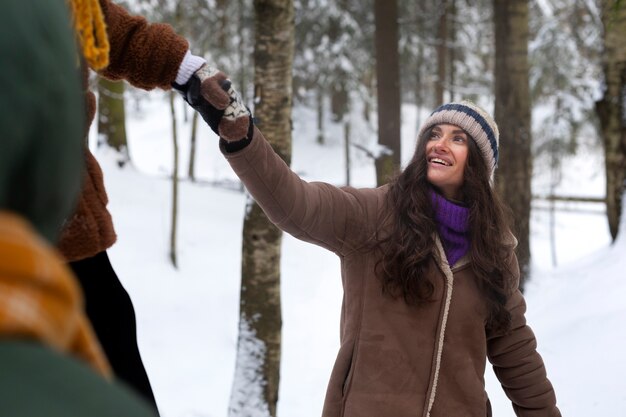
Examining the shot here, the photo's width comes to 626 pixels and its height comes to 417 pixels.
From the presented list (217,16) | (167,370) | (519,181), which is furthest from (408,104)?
(167,370)

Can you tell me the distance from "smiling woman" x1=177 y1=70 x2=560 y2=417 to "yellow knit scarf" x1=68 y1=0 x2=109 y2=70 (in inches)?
37.7

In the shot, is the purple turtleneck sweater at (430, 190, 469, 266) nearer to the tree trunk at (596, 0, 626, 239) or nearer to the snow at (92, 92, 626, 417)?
the snow at (92, 92, 626, 417)

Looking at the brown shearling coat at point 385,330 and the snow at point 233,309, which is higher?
the brown shearling coat at point 385,330

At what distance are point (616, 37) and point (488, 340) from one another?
5.95m

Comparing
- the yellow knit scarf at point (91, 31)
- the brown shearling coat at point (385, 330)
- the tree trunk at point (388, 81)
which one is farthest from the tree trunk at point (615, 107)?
the yellow knit scarf at point (91, 31)

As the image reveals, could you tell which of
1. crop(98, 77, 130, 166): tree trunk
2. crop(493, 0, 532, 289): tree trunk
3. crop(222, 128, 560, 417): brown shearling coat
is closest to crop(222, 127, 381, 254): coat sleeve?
crop(222, 128, 560, 417): brown shearling coat

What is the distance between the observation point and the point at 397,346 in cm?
248

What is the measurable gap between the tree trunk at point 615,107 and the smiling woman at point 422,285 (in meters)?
5.42

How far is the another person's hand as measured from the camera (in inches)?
72.7

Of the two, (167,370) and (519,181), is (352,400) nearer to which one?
(167,370)

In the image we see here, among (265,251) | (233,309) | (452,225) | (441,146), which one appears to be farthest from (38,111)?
(233,309)

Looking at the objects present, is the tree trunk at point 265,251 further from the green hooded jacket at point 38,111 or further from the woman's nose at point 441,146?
the green hooded jacket at point 38,111

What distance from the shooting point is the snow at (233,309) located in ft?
18.1

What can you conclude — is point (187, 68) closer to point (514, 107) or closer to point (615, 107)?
point (615, 107)
